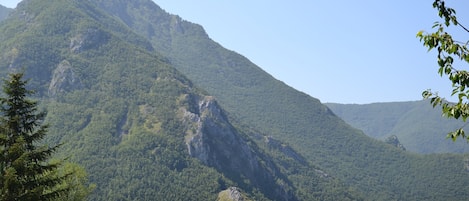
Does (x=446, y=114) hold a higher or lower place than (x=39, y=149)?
higher

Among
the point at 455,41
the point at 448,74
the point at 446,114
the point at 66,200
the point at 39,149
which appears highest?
the point at 455,41

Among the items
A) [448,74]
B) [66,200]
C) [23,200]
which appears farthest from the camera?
[66,200]

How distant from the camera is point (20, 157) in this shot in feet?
87.9

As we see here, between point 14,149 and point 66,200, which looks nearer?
point 14,149

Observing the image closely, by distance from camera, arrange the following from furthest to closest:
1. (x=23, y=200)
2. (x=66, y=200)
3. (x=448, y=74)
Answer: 1. (x=66, y=200)
2. (x=23, y=200)
3. (x=448, y=74)

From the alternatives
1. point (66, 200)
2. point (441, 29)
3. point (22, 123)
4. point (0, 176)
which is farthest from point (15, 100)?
point (441, 29)

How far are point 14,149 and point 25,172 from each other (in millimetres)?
1478

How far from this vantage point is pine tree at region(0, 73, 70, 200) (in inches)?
A: 1053

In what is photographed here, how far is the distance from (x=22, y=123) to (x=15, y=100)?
4.88 feet

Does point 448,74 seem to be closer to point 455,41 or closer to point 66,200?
point 455,41

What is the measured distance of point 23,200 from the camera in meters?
26.6

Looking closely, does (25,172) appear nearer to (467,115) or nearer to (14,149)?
(14,149)

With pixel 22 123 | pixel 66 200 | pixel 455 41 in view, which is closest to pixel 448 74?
pixel 455 41

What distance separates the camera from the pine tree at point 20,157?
87.8 ft
